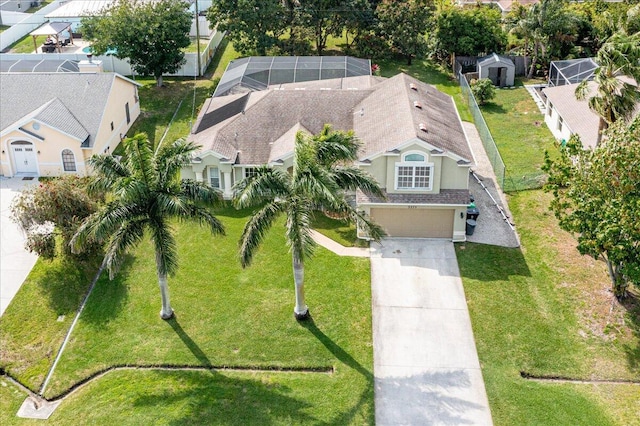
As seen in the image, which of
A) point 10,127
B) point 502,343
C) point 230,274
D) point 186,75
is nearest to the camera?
point 502,343

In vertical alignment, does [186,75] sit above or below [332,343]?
above

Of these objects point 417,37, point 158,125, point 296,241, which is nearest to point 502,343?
point 296,241

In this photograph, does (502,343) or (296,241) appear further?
(502,343)

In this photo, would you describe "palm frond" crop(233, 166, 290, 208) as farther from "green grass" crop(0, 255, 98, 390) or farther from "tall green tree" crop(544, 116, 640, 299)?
"tall green tree" crop(544, 116, 640, 299)

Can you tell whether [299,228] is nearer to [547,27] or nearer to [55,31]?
[547,27]

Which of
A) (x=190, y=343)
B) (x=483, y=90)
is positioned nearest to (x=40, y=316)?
(x=190, y=343)

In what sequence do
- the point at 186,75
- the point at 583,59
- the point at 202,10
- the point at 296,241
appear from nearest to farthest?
the point at 296,241
the point at 583,59
the point at 186,75
the point at 202,10

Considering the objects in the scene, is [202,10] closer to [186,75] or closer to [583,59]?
[186,75]
